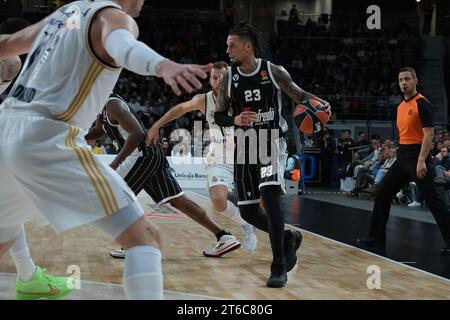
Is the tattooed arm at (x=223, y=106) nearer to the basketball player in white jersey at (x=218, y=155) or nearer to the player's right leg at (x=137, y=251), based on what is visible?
the basketball player in white jersey at (x=218, y=155)

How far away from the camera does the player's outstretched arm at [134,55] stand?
89.7 inches

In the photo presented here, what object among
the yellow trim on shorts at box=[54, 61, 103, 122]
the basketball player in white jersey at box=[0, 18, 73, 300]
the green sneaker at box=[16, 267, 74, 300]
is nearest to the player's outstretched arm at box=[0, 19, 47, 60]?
the yellow trim on shorts at box=[54, 61, 103, 122]

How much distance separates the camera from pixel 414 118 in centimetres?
671

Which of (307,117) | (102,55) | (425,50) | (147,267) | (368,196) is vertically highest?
(425,50)

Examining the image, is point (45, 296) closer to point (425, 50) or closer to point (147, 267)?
point (147, 267)

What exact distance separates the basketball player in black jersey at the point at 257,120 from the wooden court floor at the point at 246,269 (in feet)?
1.20

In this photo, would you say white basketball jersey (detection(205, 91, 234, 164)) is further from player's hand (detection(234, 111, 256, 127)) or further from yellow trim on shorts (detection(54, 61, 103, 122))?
yellow trim on shorts (detection(54, 61, 103, 122))

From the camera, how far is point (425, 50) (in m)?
24.4

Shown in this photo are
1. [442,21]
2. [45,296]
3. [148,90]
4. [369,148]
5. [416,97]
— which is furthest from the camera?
[442,21]

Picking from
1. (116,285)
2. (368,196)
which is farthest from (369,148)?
(116,285)

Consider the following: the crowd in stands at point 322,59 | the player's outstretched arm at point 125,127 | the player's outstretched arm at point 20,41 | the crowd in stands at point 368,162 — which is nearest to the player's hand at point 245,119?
the player's outstretched arm at point 125,127

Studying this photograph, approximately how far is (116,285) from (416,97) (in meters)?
3.76

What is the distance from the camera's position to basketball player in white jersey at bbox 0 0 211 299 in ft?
8.33

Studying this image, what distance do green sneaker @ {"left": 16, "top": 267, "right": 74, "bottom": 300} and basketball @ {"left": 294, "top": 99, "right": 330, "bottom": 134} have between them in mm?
2011
